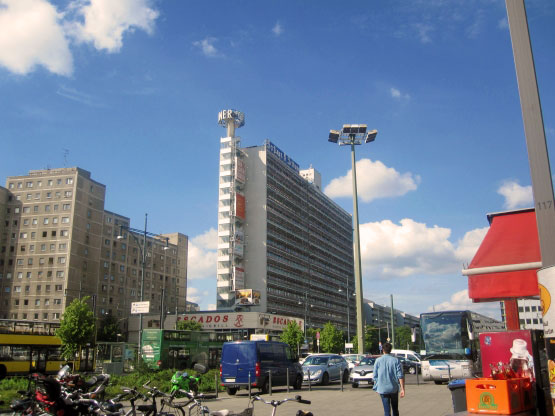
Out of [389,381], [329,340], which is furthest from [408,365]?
[329,340]

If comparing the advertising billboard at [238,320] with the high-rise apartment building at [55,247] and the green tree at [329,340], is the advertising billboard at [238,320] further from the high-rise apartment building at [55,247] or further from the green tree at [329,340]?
the high-rise apartment building at [55,247]

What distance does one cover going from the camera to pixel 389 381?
400 inches

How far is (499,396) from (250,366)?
577 inches

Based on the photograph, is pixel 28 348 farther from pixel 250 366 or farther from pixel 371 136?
pixel 371 136

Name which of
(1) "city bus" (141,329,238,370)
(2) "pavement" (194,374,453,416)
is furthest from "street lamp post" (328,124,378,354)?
(2) "pavement" (194,374,453,416)

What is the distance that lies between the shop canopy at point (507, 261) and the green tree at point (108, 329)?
84.5 meters

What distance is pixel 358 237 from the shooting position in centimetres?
5397

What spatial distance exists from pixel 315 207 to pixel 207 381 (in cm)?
9566

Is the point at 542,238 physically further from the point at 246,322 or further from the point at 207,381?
the point at 246,322

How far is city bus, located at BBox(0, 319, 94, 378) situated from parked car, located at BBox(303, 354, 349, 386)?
14876 millimetres

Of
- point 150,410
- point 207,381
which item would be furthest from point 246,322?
point 150,410

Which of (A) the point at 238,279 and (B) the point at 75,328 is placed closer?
(B) the point at 75,328

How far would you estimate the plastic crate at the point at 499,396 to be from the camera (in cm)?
773

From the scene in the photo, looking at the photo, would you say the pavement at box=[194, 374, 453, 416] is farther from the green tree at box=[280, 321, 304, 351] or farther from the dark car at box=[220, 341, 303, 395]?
the green tree at box=[280, 321, 304, 351]
